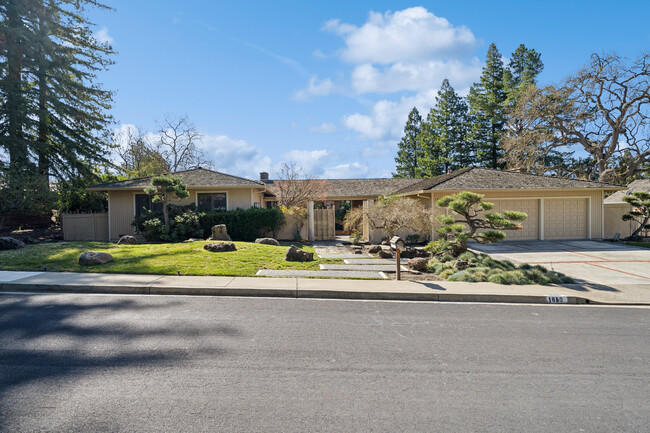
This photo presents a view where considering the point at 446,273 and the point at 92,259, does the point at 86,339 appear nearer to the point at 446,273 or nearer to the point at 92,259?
the point at 92,259

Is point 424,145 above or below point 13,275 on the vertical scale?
above

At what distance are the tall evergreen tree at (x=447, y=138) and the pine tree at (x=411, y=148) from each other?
145 inches

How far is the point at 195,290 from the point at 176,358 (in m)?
3.72

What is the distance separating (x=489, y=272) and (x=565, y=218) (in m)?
12.3

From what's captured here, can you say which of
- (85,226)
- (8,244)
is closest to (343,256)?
(8,244)

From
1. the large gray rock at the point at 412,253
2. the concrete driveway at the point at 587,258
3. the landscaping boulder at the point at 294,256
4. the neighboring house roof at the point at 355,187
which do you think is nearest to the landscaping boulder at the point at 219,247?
the landscaping boulder at the point at 294,256

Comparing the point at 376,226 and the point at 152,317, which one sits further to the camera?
the point at 376,226

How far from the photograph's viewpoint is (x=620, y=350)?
511cm

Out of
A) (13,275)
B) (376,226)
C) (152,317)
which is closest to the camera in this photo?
(152,317)

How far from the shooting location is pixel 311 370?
13.9 feet

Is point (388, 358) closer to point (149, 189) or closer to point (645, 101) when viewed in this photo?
point (149, 189)

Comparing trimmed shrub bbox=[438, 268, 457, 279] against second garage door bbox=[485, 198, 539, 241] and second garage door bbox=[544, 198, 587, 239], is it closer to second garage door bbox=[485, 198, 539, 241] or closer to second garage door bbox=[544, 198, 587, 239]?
second garage door bbox=[485, 198, 539, 241]

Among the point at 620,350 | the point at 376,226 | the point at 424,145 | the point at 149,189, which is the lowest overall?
the point at 620,350

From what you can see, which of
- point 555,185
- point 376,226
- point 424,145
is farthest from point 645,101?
point 376,226
